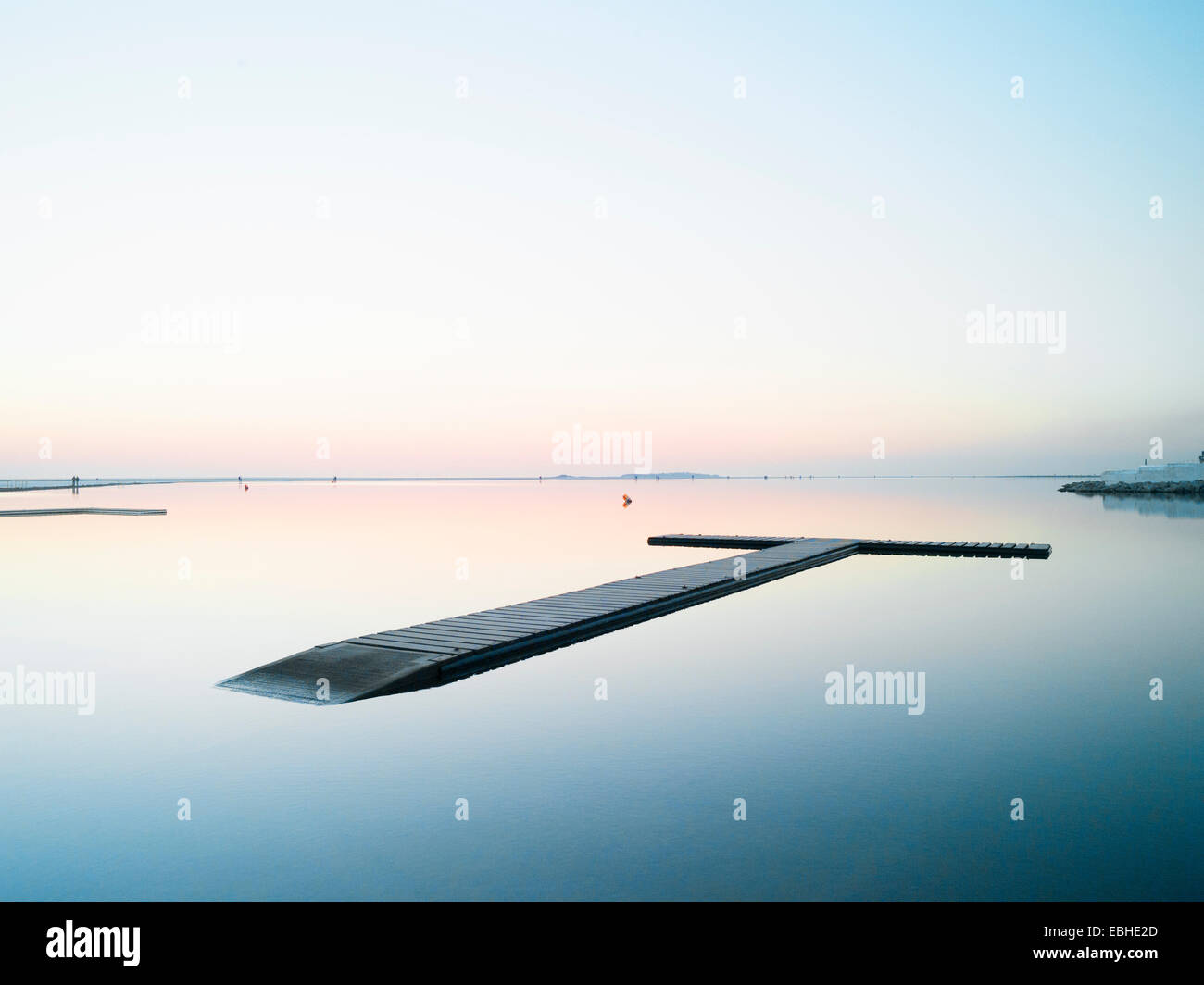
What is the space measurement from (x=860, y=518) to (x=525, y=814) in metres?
36.1

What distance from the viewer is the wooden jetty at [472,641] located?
28.8 feet

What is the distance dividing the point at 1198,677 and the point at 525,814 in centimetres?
860

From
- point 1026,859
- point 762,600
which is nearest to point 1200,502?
point 762,600

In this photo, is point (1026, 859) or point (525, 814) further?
point (525, 814)

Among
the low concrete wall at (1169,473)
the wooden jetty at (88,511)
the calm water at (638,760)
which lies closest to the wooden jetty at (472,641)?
the calm water at (638,760)

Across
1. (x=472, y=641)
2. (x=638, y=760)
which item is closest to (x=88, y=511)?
(x=472, y=641)

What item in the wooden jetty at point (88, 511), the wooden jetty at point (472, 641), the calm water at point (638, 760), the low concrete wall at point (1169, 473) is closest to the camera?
the calm water at point (638, 760)

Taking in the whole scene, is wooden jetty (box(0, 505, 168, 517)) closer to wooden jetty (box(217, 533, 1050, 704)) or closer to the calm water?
the calm water

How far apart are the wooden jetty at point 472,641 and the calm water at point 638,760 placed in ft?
0.84

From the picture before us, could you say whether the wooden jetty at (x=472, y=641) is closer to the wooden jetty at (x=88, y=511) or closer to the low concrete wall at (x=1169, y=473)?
the wooden jetty at (x=88, y=511)

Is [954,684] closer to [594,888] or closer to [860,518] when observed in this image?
[594,888]
